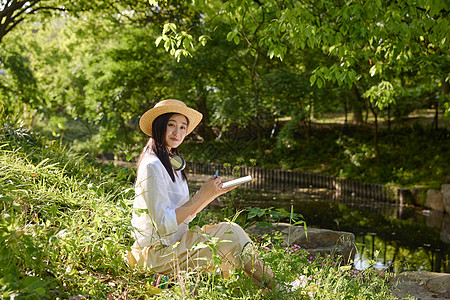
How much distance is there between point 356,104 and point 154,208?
13.6m

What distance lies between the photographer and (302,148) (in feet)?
52.6

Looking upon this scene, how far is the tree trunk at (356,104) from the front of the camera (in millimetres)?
14781

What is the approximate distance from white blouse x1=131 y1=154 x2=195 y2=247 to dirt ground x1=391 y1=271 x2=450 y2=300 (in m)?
2.84

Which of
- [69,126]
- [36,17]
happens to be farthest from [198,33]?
[69,126]

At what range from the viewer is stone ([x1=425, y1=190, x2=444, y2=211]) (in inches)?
404

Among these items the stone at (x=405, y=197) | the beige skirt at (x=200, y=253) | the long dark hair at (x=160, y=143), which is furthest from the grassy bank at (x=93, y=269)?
the stone at (x=405, y=197)

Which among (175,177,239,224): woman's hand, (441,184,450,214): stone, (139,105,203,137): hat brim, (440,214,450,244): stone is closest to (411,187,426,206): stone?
(441,184,450,214): stone

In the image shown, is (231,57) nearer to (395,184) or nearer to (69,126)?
(395,184)

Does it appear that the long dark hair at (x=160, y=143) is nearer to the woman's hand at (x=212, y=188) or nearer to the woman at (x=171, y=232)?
the woman at (x=171, y=232)

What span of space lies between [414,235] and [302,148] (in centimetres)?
833

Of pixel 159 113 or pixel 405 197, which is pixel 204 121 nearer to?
pixel 405 197

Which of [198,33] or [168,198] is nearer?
[168,198]

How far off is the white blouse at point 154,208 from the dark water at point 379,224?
2859 mm

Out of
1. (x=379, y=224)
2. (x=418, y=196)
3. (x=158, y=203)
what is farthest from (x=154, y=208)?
(x=418, y=196)
